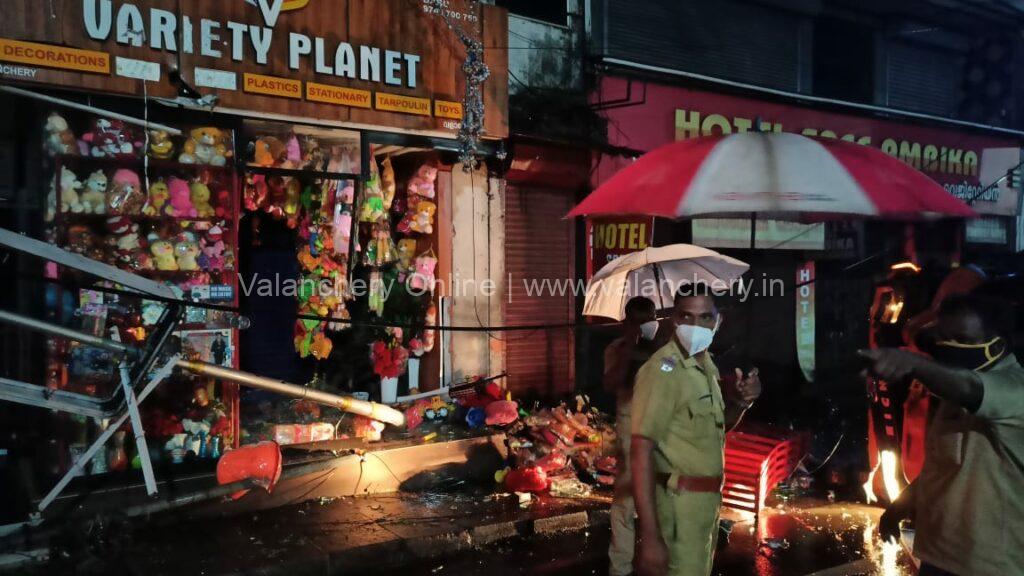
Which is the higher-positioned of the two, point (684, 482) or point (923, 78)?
point (923, 78)

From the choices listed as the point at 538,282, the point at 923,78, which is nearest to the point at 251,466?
the point at 538,282

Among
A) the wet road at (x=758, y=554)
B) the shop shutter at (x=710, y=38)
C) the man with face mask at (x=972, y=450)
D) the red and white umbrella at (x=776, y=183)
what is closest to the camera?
the man with face mask at (x=972, y=450)

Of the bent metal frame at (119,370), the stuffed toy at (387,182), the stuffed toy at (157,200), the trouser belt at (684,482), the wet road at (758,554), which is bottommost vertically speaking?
the wet road at (758,554)

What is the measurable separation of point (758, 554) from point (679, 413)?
3263 mm

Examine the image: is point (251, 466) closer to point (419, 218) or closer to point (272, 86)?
point (272, 86)

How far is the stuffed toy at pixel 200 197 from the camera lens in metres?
7.11

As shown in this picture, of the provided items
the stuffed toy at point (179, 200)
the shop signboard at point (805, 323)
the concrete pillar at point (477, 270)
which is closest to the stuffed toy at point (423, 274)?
the concrete pillar at point (477, 270)

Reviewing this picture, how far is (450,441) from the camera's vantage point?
26.7 feet

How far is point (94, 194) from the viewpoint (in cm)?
661

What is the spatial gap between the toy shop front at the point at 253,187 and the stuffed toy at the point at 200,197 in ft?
0.09

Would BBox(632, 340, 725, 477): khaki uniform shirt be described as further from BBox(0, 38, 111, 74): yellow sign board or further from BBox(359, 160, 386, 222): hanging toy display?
BBox(359, 160, 386, 222): hanging toy display

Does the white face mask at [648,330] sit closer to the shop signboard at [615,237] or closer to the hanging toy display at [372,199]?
the shop signboard at [615,237]

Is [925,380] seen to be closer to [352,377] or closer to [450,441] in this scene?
[450,441]

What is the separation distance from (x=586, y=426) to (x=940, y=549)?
5.32m
